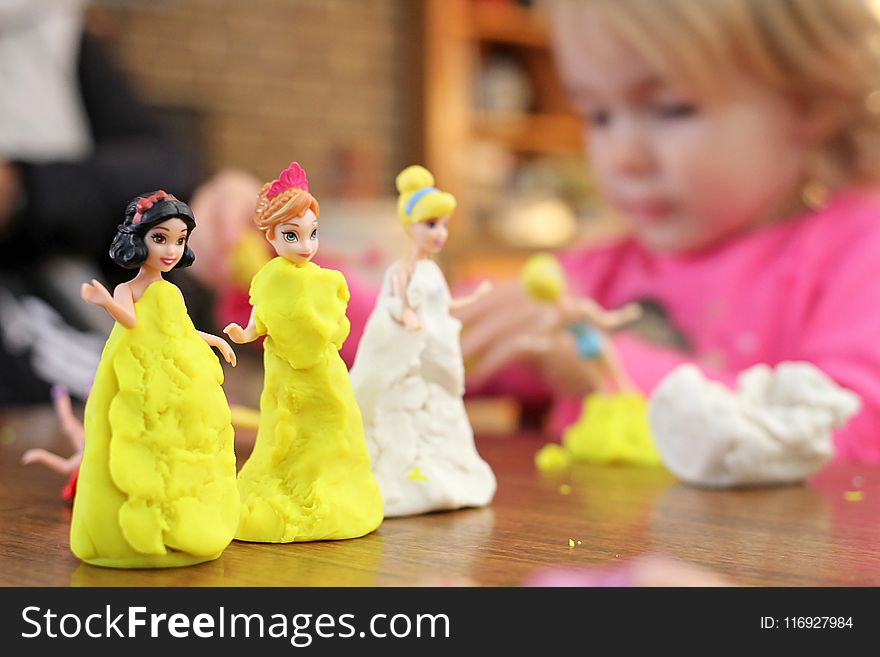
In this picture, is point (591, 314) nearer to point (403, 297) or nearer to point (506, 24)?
point (403, 297)

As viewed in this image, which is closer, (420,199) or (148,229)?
(148,229)

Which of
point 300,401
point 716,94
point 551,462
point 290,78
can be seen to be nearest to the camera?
point 300,401

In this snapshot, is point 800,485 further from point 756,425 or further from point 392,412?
point 392,412

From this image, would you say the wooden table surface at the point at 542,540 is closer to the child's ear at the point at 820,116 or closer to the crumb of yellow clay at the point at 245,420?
the crumb of yellow clay at the point at 245,420

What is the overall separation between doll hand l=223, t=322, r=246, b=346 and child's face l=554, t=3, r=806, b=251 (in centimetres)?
83

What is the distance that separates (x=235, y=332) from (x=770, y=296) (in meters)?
1.01

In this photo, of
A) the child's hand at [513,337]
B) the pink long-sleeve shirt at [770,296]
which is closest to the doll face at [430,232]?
the child's hand at [513,337]

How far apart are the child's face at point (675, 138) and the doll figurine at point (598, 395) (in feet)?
1.15

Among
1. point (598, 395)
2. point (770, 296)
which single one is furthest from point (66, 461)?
point (770, 296)

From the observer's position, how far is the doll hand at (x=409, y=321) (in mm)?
678

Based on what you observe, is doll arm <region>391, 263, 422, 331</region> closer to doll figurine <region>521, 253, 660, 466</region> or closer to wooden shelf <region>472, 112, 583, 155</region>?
doll figurine <region>521, 253, 660, 466</region>

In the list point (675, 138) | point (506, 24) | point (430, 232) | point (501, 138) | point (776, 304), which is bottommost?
point (430, 232)

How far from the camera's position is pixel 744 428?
31.8 inches

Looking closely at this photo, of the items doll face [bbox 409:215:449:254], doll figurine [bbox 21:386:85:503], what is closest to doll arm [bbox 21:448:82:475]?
doll figurine [bbox 21:386:85:503]
